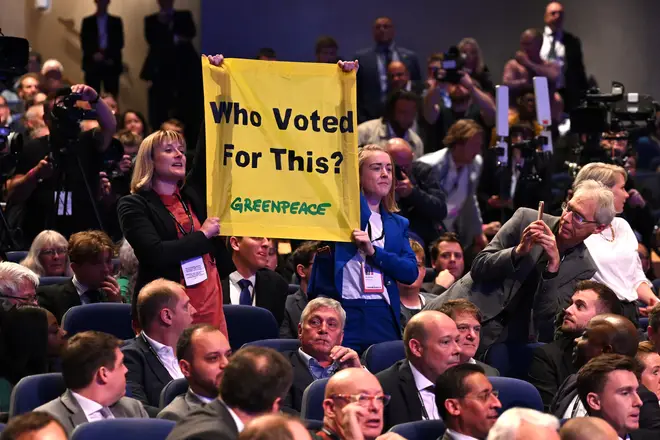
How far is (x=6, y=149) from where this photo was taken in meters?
7.68

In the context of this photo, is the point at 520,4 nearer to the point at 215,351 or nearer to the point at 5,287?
the point at 5,287

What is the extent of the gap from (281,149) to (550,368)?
1.58 metres

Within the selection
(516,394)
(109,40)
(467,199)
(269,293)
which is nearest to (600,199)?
(516,394)

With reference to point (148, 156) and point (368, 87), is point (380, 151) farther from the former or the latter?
point (368, 87)

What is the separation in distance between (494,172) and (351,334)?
4312 millimetres

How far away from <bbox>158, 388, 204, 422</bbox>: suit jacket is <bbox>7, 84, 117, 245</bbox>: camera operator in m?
2.98

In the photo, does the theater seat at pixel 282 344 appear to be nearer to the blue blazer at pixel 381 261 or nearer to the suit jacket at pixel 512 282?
the blue blazer at pixel 381 261

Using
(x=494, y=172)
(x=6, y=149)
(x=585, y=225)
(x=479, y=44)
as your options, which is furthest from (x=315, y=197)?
(x=479, y=44)

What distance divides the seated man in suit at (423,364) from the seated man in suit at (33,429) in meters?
1.75

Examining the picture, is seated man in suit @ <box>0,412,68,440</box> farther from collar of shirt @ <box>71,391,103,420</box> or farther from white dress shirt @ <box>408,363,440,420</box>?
white dress shirt @ <box>408,363,440,420</box>

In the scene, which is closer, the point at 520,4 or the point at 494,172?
the point at 494,172

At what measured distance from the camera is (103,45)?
1245 cm

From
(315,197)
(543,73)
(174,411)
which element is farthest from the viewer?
(543,73)

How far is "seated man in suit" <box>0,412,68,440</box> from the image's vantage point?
3.87 meters
